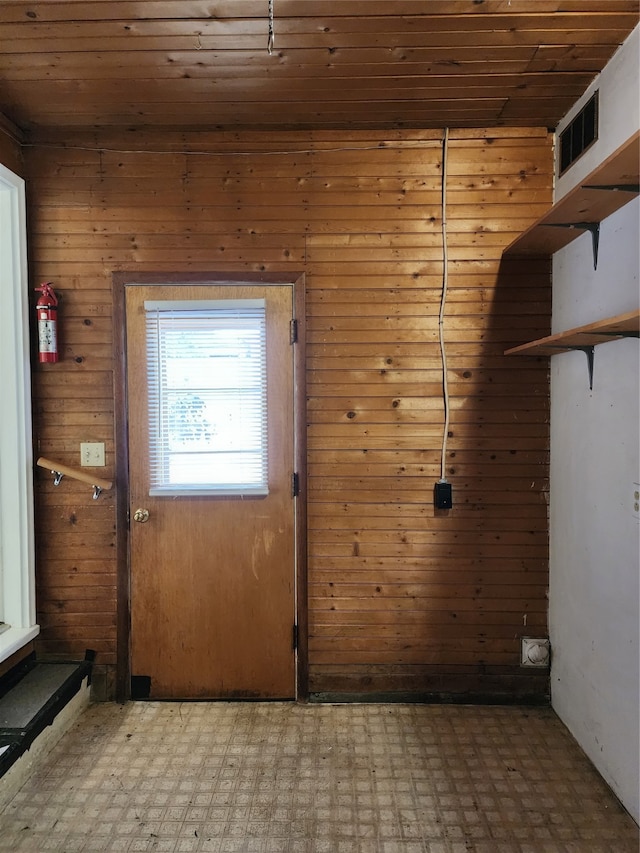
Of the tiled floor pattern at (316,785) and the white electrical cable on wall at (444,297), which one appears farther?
the white electrical cable on wall at (444,297)

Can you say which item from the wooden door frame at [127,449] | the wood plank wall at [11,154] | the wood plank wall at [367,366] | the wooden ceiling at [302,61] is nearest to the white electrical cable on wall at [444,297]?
the wood plank wall at [367,366]

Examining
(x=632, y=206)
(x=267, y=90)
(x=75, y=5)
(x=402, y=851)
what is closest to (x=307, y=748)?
(x=402, y=851)

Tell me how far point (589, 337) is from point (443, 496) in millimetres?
955

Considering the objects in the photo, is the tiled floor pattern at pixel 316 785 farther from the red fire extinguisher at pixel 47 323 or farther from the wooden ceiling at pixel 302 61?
the wooden ceiling at pixel 302 61

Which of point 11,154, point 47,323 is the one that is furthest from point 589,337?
point 11,154

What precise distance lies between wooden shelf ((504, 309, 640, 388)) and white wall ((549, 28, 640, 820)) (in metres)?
0.05

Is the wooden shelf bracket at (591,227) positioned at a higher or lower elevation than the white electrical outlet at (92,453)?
higher

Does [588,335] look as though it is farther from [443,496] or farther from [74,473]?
[74,473]

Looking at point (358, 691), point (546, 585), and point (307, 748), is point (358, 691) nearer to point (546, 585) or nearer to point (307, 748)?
point (307, 748)

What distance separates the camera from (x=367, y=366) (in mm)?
2328

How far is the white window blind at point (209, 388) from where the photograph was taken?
7.53ft

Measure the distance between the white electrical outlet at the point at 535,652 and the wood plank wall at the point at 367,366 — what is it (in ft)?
0.15

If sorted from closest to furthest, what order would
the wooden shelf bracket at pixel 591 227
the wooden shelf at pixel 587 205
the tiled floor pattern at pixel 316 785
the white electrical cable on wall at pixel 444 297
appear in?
the wooden shelf at pixel 587 205 < the tiled floor pattern at pixel 316 785 < the wooden shelf bracket at pixel 591 227 < the white electrical cable on wall at pixel 444 297

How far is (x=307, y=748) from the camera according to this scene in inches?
79.7
